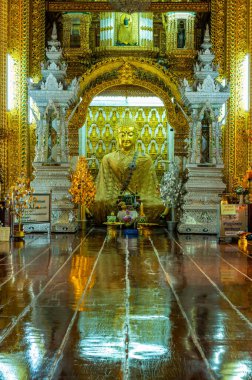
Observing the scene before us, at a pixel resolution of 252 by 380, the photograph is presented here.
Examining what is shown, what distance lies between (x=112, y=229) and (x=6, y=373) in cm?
1402

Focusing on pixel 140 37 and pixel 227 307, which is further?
pixel 140 37

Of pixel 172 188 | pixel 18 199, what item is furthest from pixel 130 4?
pixel 18 199

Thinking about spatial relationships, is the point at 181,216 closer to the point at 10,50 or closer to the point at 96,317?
the point at 10,50

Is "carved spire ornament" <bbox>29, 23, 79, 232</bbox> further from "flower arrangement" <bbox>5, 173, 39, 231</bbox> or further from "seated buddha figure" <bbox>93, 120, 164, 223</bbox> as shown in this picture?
"seated buddha figure" <bbox>93, 120, 164, 223</bbox>

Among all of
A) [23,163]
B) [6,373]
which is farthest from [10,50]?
[6,373]

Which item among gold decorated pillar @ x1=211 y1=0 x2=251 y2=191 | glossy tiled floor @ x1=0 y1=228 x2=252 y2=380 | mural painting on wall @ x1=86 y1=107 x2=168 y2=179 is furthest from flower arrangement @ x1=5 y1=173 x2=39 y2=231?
mural painting on wall @ x1=86 y1=107 x2=168 y2=179

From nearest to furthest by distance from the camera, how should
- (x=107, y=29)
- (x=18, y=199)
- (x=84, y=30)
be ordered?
(x=18, y=199) < (x=84, y=30) < (x=107, y=29)

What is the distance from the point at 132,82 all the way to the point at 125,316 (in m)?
15.0

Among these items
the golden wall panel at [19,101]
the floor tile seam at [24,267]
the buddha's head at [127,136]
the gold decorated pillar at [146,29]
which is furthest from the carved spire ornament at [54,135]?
the floor tile seam at [24,267]

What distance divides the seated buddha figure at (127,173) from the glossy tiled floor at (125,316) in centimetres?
974

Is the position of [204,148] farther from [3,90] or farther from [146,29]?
[3,90]

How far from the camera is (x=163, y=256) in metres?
11.5

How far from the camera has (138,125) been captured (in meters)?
23.8

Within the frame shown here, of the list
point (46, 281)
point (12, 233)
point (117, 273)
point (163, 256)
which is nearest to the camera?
point (46, 281)
